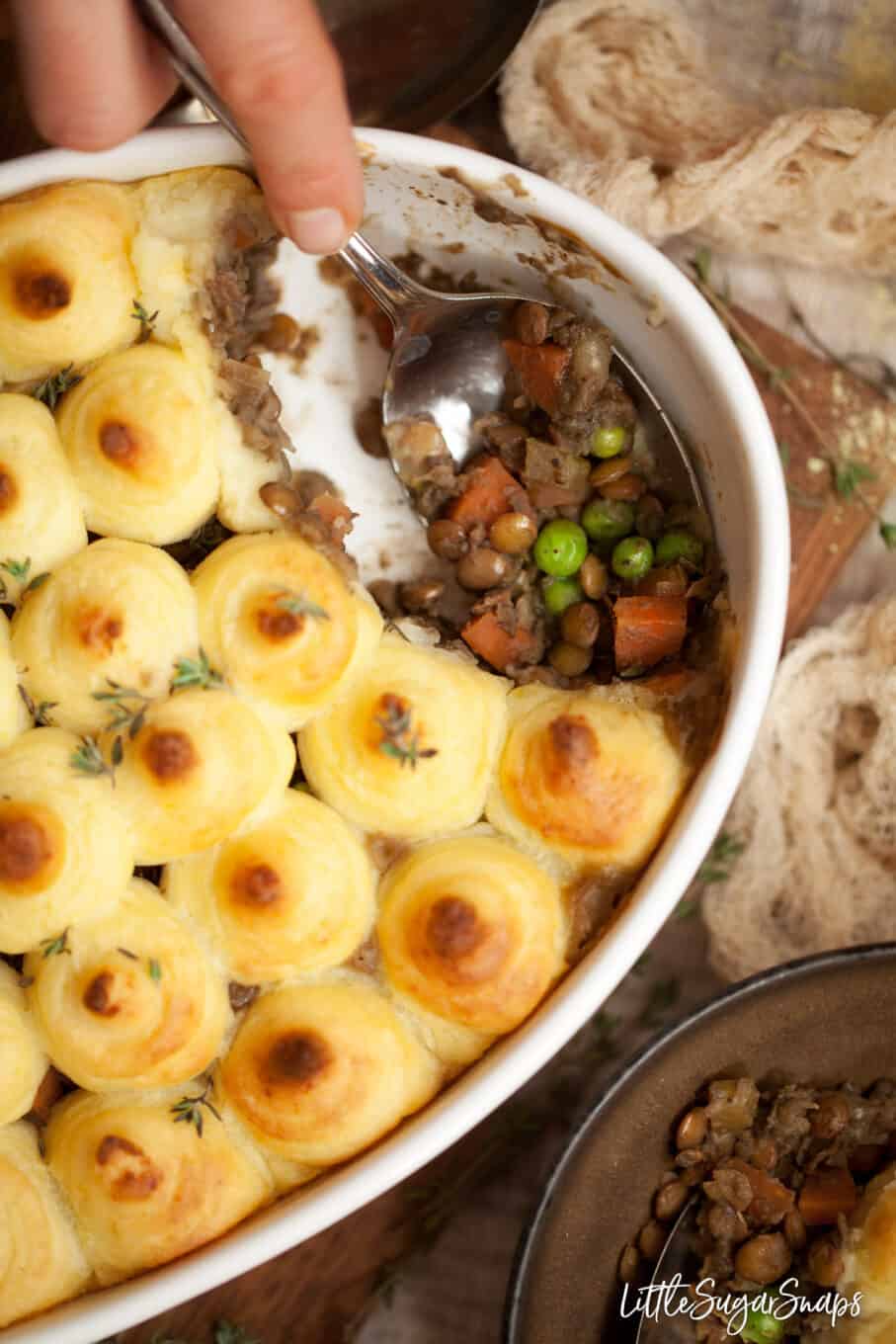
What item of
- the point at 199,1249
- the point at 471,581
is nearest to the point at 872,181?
the point at 471,581

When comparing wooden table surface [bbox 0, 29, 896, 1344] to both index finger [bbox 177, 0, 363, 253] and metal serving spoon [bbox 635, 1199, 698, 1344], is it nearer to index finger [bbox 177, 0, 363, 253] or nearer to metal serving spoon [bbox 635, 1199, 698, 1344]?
metal serving spoon [bbox 635, 1199, 698, 1344]

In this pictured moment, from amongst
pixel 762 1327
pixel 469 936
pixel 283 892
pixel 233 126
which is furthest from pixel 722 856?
pixel 233 126

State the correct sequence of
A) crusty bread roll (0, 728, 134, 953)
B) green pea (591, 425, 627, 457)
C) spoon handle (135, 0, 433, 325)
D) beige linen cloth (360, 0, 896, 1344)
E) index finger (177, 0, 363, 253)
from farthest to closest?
beige linen cloth (360, 0, 896, 1344)
green pea (591, 425, 627, 457)
crusty bread roll (0, 728, 134, 953)
spoon handle (135, 0, 433, 325)
index finger (177, 0, 363, 253)

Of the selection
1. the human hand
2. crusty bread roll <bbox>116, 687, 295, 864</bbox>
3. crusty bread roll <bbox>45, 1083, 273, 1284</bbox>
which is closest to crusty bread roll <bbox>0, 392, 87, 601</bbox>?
crusty bread roll <bbox>116, 687, 295, 864</bbox>

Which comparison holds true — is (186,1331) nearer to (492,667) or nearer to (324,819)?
(324,819)

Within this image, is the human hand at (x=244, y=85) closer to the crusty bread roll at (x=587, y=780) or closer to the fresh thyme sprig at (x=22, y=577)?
the fresh thyme sprig at (x=22, y=577)

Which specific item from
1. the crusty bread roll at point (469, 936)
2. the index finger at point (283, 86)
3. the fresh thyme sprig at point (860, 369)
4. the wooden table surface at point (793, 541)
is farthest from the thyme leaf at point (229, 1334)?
the fresh thyme sprig at point (860, 369)

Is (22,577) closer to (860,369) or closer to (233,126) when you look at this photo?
(233,126)
